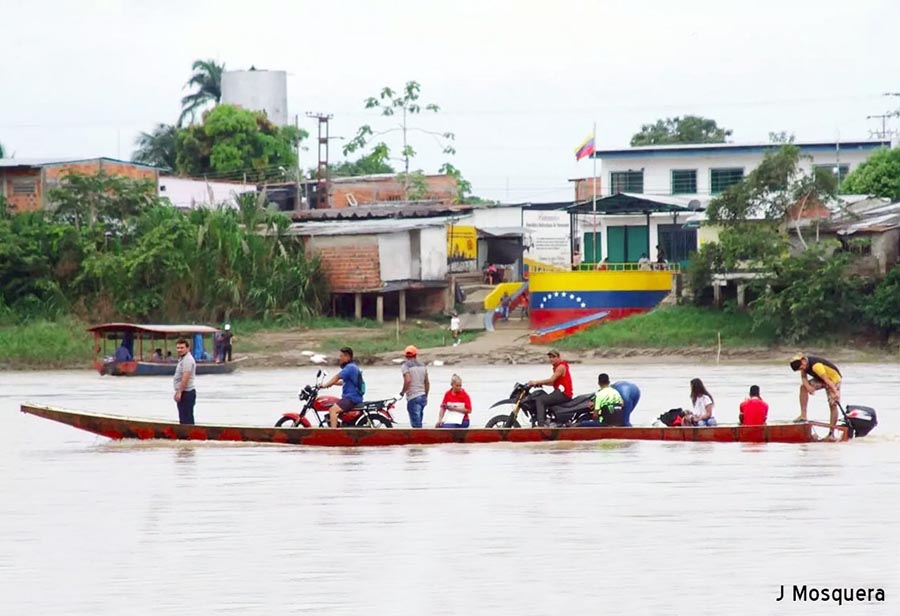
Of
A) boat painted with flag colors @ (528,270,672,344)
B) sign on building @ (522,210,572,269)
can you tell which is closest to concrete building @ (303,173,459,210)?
sign on building @ (522,210,572,269)

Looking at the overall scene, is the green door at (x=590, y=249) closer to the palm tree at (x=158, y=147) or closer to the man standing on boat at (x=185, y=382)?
the palm tree at (x=158, y=147)

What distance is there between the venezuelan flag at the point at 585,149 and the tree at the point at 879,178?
9167 millimetres

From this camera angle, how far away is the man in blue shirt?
19.6 meters

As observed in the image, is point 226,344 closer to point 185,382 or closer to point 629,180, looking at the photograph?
point 185,382

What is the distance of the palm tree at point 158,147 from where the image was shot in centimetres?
6569

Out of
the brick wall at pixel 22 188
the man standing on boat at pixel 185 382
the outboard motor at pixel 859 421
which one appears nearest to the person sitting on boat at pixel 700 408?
the outboard motor at pixel 859 421

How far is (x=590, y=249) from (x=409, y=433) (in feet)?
110

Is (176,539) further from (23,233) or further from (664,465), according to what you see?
(23,233)

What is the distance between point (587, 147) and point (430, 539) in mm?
33432

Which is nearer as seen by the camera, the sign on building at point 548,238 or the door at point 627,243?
the door at point 627,243

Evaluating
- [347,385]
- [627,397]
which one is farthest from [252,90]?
[627,397]

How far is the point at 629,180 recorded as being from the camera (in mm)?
55719

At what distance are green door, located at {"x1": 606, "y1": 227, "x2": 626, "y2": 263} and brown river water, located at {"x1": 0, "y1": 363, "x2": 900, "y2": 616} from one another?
28179mm

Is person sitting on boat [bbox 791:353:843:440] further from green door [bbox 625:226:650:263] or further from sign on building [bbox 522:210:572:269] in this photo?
sign on building [bbox 522:210:572:269]
